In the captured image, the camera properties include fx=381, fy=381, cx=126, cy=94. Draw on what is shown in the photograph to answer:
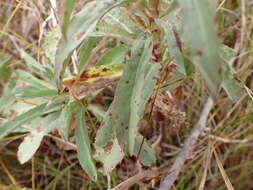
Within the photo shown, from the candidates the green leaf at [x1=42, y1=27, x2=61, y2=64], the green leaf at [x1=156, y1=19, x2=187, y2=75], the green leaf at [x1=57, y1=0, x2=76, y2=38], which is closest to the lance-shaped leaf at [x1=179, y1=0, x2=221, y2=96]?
the green leaf at [x1=57, y1=0, x2=76, y2=38]

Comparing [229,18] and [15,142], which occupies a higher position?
[229,18]

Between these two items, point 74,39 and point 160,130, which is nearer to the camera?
point 74,39

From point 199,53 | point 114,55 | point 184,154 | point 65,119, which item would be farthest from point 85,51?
point 199,53

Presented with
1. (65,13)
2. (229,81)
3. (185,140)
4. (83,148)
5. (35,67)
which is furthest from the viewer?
(185,140)

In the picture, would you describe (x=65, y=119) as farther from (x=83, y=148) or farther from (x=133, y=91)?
(x=133, y=91)

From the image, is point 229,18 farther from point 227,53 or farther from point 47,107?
point 47,107

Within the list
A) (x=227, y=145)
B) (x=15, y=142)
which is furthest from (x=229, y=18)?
(x=15, y=142)
